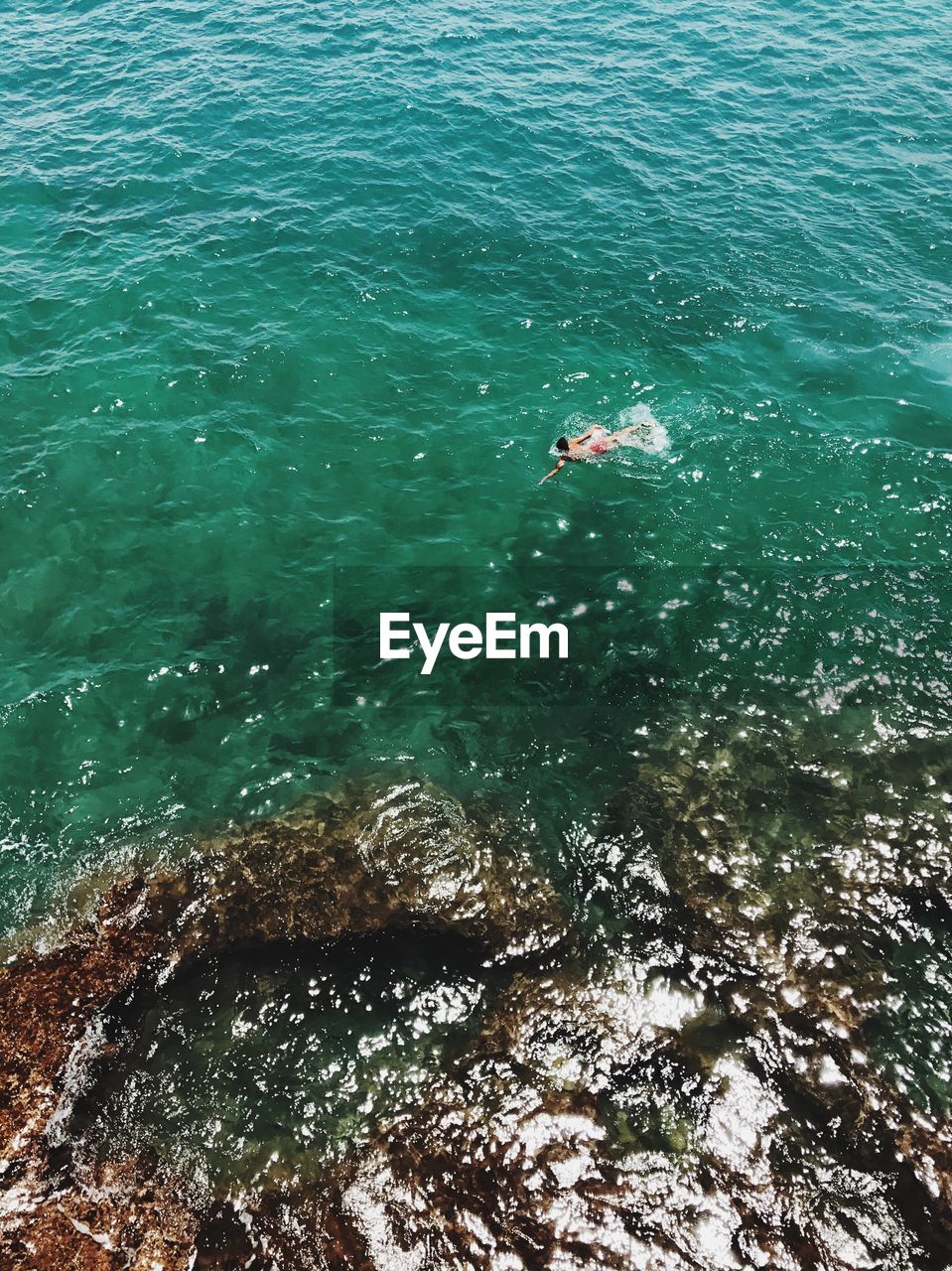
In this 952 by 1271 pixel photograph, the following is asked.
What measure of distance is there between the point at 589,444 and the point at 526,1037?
18158 mm

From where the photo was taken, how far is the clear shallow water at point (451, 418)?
20.0 metres

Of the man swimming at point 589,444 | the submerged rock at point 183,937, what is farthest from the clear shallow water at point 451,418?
the submerged rock at point 183,937

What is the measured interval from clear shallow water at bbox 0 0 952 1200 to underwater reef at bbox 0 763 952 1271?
1061 mm

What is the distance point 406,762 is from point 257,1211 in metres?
9.56

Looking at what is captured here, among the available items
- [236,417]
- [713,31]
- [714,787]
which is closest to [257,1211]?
[714,787]

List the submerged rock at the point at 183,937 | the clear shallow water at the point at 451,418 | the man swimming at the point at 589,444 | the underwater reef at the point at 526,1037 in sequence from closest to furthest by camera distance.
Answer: the underwater reef at the point at 526,1037
the submerged rock at the point at 183,937
the clear shallow water at the point at 451,418
the man swimming at the point at 589,444

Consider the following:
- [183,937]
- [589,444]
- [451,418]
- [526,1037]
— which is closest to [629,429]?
[589,444]

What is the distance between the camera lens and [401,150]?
40469 mm

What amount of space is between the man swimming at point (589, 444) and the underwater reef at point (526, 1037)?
1097 centimetres

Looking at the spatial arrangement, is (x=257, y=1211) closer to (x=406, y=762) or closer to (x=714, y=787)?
(x=406, y=762)

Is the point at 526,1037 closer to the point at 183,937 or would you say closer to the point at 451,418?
the point at 183,937

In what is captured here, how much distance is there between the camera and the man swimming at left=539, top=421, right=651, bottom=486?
24516 millimetres

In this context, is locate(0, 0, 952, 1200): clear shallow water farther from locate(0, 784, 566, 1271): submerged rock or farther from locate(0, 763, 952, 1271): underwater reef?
locate(0, 784, 566, 1271): submerged rock

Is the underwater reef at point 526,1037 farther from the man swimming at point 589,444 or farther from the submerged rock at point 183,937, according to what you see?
the man swimming at point 589,444
